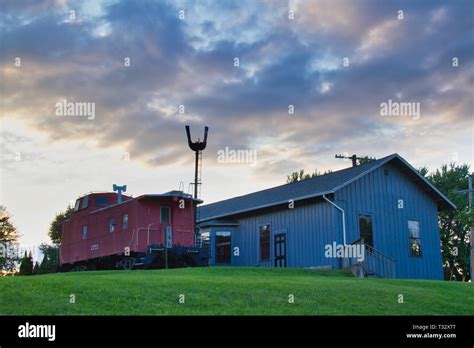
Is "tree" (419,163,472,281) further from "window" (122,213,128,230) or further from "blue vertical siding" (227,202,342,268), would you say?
"window" (122,213,128,230)

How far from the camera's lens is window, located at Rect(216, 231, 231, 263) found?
32625mm

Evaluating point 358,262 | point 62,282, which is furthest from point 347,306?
point 358,262

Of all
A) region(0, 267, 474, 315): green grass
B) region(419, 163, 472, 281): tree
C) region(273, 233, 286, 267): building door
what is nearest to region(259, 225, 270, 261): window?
region(273, 233, 286, 267): building door

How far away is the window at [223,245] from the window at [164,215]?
4.97 m

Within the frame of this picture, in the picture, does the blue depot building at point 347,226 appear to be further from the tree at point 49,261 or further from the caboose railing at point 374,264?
the tree at point 49,261

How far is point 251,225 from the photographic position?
31.7 metres

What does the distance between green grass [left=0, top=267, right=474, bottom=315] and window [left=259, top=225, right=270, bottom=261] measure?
1308 cm

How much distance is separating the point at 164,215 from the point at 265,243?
18.5 feet

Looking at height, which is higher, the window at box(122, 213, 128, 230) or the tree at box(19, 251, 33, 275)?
the window at box(122, 213, 128, 230)

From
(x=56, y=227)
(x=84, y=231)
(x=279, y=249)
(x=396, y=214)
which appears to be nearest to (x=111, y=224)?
(x=84, y=231)

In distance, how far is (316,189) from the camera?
2802cm

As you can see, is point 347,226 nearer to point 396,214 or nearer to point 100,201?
point 396,214

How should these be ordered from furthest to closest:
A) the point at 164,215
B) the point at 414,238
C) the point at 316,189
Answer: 1. the point at 414,238
2. the point at 164,215
3. the point at 316,189
